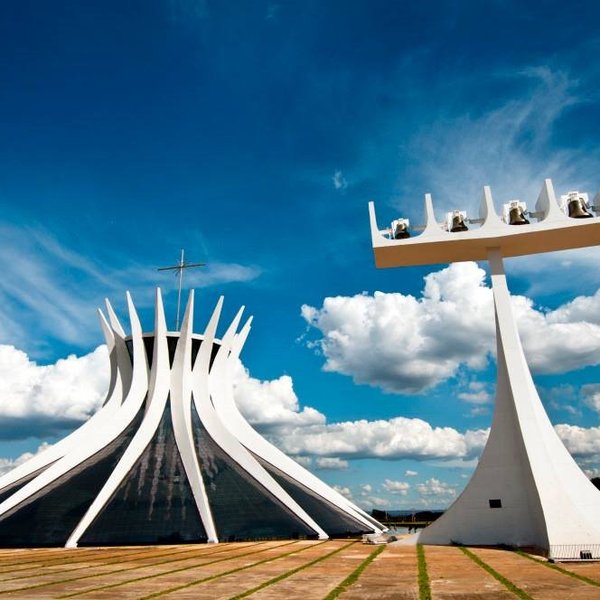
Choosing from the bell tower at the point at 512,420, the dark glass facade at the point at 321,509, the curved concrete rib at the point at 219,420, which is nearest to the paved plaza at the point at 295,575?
the bell tower at the point at 512,420

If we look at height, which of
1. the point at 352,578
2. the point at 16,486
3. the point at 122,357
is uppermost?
the point at 122,357

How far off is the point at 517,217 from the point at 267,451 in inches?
638

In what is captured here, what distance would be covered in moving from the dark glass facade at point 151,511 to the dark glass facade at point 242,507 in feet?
2.89

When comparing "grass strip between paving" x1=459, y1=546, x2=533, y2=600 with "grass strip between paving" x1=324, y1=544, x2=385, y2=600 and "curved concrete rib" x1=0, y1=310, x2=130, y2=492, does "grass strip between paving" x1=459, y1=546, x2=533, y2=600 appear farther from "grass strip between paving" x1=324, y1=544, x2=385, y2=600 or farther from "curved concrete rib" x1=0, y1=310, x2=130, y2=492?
"curved concrete rib" x1=0, y1=310, x2=130, y2=492

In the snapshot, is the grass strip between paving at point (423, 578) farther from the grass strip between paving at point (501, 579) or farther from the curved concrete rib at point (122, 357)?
the curved concrete rib at point (122, 357)

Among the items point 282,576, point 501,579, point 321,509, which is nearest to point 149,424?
point 321,509

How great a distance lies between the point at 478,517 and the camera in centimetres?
1481

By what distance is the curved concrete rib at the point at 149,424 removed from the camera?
60.5ft

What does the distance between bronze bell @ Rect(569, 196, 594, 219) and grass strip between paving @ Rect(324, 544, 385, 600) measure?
10.8m

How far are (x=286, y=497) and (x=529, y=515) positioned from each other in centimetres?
964

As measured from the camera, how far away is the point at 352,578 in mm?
9602

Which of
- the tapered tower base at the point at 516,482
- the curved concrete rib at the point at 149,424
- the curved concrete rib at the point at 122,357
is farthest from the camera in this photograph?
the curved concrete rib at the point at 122,357

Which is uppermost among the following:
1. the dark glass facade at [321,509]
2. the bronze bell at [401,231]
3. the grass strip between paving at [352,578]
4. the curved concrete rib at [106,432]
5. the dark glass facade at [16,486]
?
the bronze bell at [401,231]

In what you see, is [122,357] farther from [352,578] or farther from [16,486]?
[352,578]
